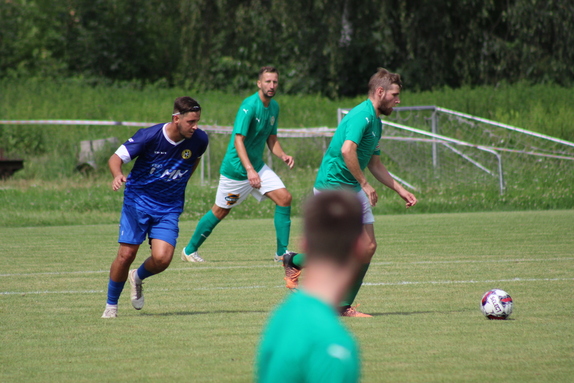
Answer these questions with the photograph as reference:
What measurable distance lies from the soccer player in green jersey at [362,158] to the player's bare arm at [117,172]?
1650mm

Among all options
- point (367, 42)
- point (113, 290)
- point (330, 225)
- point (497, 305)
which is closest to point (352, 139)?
point (497, 305)

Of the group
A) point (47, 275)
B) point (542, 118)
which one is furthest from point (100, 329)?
point (542, 118)

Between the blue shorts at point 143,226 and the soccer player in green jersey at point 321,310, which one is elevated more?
the soccer player in green jersey at point 321,310

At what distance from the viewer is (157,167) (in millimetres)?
6902

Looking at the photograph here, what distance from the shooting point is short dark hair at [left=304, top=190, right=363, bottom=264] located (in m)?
2.07

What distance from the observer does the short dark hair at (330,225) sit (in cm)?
207

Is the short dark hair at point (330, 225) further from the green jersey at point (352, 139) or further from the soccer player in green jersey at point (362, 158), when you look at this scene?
the green jersey at point (352, 139)

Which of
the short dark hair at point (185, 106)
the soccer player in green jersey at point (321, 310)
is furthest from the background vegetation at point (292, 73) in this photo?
the soccer player in green jersey at point (321, 310)

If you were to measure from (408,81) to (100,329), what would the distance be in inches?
1042

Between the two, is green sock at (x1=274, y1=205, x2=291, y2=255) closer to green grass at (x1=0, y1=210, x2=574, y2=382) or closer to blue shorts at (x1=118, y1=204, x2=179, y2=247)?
green grass at (x1=0, y1=210, x2=574, y2=382)

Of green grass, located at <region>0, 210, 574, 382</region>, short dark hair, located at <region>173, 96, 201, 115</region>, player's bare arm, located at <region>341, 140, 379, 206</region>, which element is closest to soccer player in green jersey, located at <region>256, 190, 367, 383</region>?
green grass, located at <region>0, 210, 574, 382</region>

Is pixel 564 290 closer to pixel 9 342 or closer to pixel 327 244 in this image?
pixel 9 342

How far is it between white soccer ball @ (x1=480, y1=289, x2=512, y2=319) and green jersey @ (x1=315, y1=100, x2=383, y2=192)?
1.59 meters

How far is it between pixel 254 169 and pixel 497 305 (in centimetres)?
452
